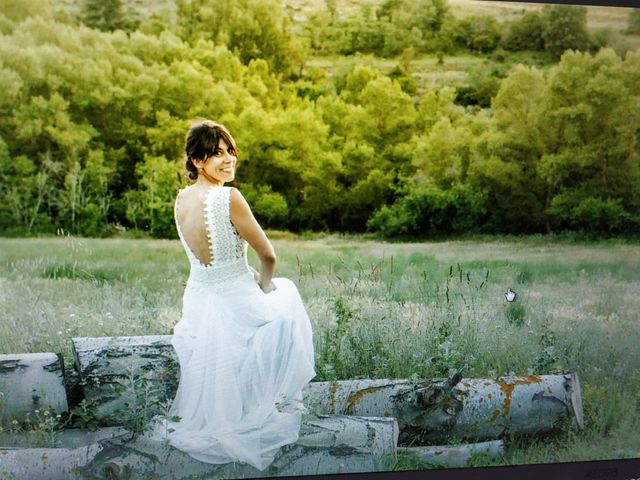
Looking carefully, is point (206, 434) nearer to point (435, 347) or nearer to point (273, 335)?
point (273, 335)

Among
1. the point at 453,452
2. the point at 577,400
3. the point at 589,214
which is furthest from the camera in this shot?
the point at 589,214

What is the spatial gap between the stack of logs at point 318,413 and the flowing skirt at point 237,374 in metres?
0.10

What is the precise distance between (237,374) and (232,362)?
63 millimetres

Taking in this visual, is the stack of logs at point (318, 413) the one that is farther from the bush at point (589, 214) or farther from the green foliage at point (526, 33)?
the green foliage at point (526, 33)

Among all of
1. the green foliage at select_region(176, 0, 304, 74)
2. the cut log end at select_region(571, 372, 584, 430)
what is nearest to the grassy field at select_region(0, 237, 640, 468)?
the cut log end at select_region(571, 372, 584, 430)

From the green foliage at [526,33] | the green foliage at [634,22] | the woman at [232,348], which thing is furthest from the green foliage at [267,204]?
the green foliage at [634,22]

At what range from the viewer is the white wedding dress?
16.4 ft

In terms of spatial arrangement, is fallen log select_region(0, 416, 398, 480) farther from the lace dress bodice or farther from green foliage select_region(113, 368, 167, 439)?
the lace dress bodice

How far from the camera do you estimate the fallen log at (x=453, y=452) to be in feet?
17.6

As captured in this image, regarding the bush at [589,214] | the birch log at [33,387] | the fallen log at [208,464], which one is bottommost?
the fallen log at [208,464]

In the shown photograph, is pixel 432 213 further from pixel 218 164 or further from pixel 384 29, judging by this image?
pixel 218 164

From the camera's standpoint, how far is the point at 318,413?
17.3ft

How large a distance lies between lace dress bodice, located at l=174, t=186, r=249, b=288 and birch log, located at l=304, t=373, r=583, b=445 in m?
0.77

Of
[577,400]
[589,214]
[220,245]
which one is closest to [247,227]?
[220,245]
